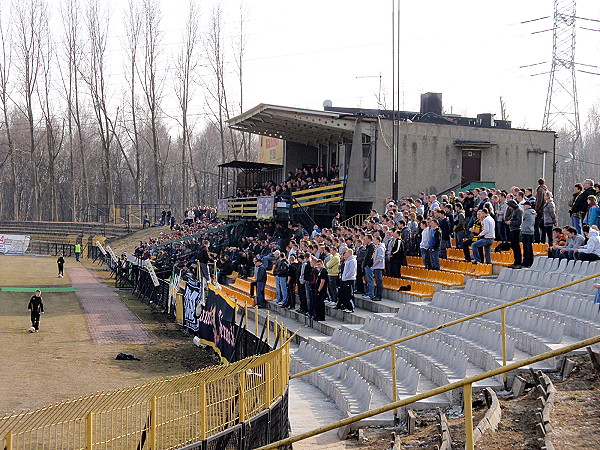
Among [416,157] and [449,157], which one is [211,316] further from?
[449,157]

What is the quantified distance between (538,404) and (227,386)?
3.79 m

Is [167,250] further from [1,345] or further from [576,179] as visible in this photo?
[576,179]

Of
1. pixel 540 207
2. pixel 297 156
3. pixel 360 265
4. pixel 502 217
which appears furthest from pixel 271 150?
pixel 540 207

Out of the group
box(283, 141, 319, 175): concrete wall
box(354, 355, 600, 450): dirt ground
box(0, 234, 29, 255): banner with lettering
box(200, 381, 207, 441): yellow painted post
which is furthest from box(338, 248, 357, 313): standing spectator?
box(0, 234, 29, 255): banner with lettering

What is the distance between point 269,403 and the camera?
1045 cm

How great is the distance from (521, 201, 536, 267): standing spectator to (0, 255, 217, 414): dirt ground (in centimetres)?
820

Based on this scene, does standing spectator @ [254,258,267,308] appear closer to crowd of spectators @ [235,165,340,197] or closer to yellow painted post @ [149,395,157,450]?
crowd of spectators @ [235,165,340,197]

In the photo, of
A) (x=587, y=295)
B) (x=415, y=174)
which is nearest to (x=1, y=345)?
(x=587, y=295)

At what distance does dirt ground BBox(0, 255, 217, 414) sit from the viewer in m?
16.1

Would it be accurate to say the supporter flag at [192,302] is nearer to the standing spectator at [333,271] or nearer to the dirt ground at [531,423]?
the standing spectator at [333,271]

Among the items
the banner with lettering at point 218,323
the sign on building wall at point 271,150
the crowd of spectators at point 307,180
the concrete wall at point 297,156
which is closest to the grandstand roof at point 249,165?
the sign on building wall at point 271,150

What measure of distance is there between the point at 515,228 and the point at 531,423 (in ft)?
31.4

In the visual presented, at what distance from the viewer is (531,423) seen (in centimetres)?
820

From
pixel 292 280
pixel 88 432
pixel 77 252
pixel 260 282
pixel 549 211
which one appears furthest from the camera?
pixel 77 252
